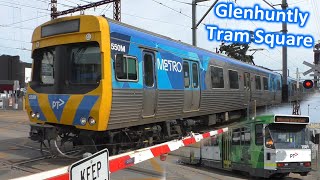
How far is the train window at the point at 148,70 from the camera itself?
10029 millimetres

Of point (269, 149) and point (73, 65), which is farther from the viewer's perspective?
point (269, 149)

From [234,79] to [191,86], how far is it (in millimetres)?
5388

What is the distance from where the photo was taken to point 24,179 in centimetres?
383

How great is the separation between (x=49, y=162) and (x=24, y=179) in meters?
5.70

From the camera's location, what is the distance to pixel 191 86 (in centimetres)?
1259

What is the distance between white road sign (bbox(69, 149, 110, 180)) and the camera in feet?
12.4

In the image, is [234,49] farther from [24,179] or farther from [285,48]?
[24,179]

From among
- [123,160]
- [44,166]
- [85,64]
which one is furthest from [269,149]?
[123,160]

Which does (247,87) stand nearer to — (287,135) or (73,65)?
(287,135)

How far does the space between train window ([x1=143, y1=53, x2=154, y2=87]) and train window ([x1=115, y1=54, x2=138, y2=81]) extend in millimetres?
487

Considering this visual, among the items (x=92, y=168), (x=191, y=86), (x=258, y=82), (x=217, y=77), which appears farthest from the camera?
(x=258, y=82)

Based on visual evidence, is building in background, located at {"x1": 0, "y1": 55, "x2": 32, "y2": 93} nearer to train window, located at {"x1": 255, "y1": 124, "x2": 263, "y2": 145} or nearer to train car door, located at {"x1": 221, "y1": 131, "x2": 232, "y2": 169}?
train car door, located at {"x1": 221, "y1": 131, "x2": 232, "y2": 169}

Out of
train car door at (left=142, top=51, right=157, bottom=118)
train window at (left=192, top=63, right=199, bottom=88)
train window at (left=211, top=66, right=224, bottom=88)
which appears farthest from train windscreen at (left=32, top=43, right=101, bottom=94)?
train window at (left=211, top=66, right=224, bottom=88)

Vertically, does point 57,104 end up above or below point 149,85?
below
